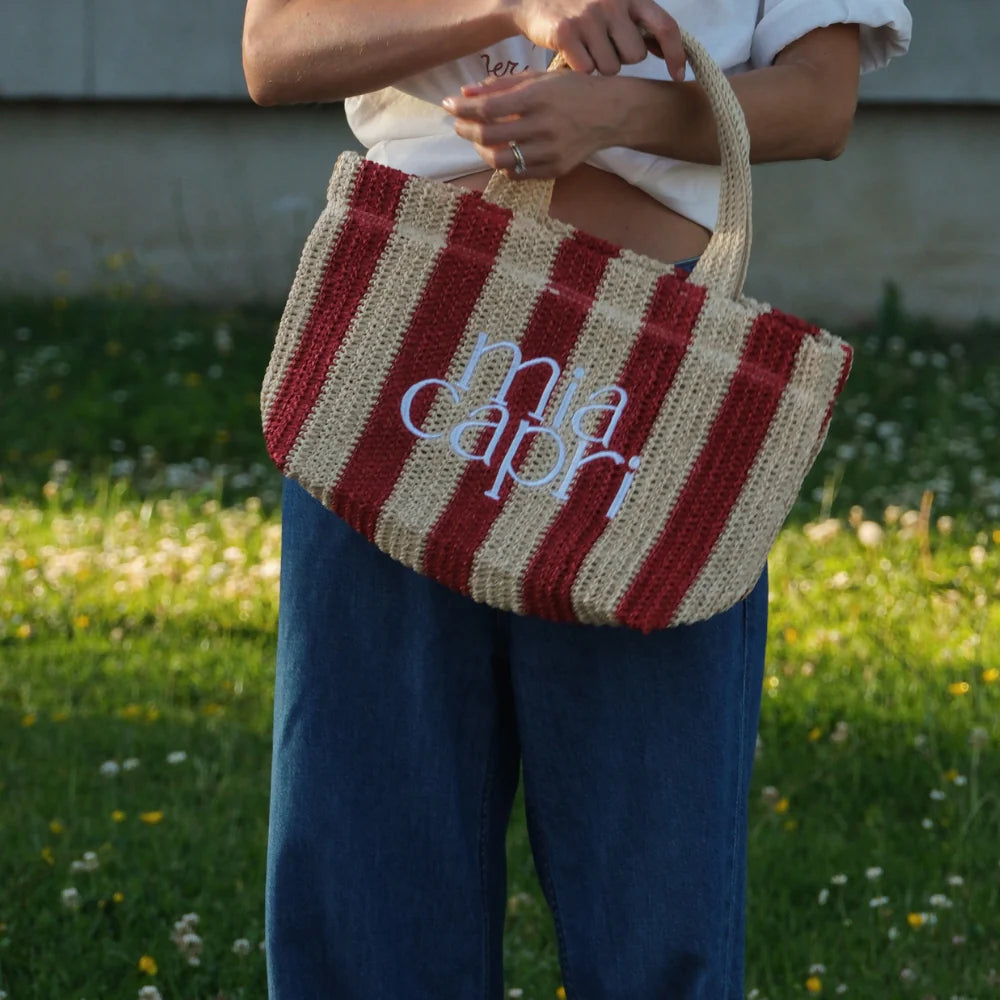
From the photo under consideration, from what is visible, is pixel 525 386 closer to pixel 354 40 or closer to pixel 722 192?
pixel 722 192

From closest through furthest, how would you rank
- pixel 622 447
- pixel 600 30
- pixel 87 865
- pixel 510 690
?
pixel 600 30 < pixel 622 447 < pixel 510 690 < pixel 87 865

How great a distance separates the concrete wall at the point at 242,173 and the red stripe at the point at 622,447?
614 centimetres

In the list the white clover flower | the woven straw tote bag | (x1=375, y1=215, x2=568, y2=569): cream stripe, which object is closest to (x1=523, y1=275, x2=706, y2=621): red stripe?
the woven straw tote bag

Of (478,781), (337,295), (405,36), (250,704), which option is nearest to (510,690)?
(478,781)

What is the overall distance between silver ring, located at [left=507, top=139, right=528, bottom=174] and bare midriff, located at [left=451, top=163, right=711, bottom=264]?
0.13 metres

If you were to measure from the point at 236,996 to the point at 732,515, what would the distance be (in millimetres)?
1530

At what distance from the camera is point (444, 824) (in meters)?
1.66

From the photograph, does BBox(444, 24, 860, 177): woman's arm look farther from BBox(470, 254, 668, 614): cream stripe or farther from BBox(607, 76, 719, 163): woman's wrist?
BBox(470, 254, 668, 614): cream stripe

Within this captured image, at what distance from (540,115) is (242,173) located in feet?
21.4

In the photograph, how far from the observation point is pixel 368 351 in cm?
149

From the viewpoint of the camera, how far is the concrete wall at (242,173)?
7.33 meters

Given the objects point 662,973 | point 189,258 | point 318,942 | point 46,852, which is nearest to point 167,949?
point 46,852

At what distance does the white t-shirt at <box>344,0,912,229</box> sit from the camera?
1515 millimetres

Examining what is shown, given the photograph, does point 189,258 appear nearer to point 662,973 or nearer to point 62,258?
point 62,258
